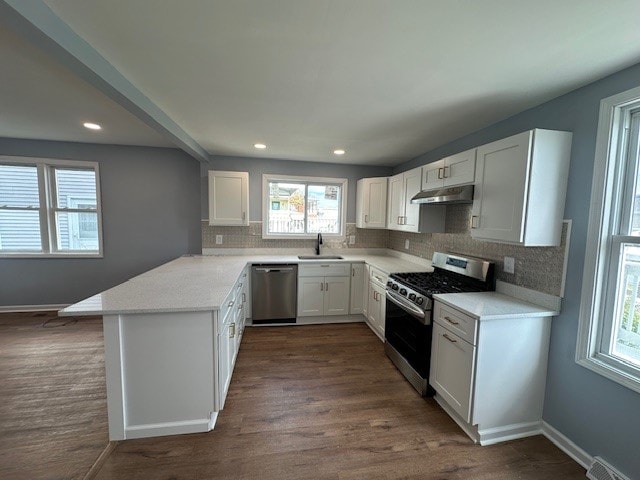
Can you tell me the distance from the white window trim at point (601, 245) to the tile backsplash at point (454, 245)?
171mm

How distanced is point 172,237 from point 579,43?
4.60 m

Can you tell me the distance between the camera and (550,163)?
174 centimetres

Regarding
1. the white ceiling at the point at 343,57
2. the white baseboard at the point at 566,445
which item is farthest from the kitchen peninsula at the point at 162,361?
the white baseboard at the point at 566,445

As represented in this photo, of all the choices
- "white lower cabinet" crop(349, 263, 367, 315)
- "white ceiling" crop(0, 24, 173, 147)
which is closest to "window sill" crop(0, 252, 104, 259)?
"white ceiling" crop(0, 24, 173, 147)

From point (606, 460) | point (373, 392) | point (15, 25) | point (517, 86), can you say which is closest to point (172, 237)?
point (15, 25)

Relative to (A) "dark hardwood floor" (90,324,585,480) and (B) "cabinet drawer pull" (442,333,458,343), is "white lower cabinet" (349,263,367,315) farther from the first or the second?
(B) "cabinet drawer pull" (442,333,458,343)

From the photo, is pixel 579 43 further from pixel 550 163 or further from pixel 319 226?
pixel 319 226

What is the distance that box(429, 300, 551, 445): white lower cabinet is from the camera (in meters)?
1.75

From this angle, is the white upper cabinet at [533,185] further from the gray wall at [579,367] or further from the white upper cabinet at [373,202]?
the white upper cabinet at [373,202]

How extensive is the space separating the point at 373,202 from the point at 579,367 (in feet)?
9.09

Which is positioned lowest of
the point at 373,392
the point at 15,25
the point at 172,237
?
the point at 373,392

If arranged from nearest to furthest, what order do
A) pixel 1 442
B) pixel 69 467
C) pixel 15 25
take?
1. pixel 15 25
2. pixel 69 467
3. pixel 1 442

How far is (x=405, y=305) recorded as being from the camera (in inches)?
95.7

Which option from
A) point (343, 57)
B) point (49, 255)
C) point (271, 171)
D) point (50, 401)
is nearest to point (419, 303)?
point (343, 57)
